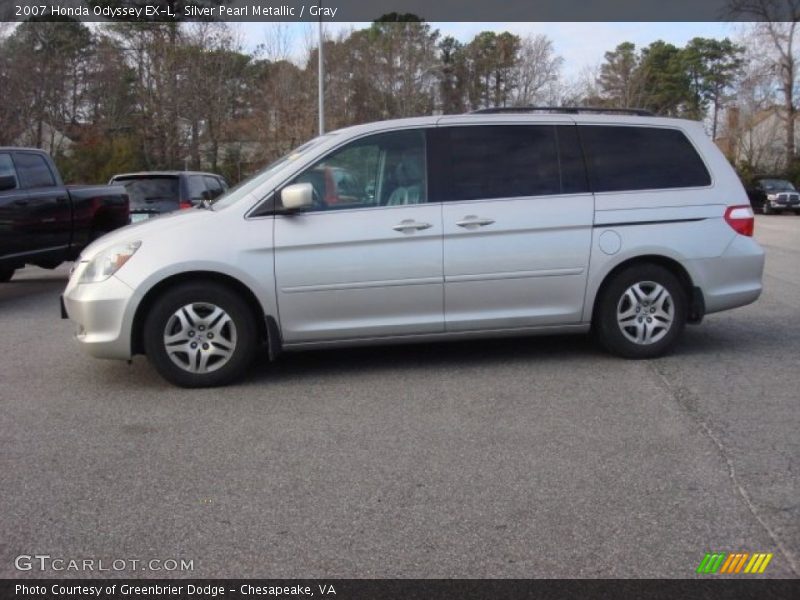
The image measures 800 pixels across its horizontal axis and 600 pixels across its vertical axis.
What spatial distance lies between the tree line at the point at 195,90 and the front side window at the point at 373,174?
81.1 feet

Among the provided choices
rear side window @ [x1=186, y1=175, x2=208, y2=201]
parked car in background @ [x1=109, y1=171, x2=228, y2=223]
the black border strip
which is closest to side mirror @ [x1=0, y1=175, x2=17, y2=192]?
parked car in background @ [x1=109, y1=171, x2=228, y2=223]

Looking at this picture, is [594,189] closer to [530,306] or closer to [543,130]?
[543,130]

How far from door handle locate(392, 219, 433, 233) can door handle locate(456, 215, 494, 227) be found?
10.4 inches

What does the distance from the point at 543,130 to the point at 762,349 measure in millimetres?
2595

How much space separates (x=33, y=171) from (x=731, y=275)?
860 cm

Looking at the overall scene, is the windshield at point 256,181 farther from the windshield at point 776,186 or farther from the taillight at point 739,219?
the windshield at point 776,186

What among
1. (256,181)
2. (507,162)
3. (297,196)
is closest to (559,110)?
(507,162)

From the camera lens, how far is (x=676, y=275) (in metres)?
6.59

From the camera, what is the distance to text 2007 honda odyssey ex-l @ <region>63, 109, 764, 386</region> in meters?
5.83

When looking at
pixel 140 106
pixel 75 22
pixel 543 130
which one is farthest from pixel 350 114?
pixel 543 130

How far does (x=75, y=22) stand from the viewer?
3466 cm

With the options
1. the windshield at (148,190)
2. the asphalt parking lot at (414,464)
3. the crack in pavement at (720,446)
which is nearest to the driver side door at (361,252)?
the asphalt parking lot at (414,464)

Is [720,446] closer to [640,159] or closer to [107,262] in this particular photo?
[640,159]

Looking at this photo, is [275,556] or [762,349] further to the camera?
[762,349]
